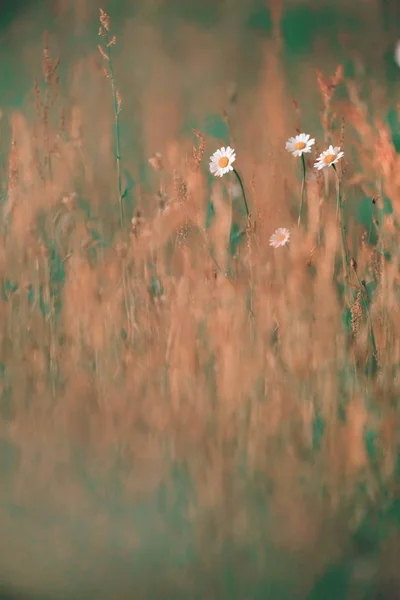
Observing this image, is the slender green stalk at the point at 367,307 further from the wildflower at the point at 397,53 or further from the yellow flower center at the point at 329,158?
the wildflower at the point at 397,53

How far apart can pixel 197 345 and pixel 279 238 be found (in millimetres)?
220

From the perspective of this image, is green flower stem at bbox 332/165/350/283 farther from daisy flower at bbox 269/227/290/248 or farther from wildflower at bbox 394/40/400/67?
wildflower at bbox 394/40/400/67

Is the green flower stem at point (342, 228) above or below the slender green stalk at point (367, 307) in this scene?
above

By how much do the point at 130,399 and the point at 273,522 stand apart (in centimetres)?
30

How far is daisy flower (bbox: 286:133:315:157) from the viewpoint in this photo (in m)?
1.04

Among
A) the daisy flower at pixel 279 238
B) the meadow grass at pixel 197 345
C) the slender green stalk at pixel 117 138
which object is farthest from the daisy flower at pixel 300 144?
the slender green stalk at pixel 117 138

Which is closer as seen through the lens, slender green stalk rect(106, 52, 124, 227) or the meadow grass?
the meadow grass

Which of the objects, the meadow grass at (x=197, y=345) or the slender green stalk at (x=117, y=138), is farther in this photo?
the slender green stalk at (x=117, y=138)

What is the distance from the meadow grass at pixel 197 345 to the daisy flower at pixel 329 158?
0.04ft

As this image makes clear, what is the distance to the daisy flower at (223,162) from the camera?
105 cm

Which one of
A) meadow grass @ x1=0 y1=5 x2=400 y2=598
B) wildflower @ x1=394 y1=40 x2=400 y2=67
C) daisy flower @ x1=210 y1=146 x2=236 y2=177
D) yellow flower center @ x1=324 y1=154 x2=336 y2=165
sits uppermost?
wildflower @ x1=394 y1=40 x2=400 y2=67

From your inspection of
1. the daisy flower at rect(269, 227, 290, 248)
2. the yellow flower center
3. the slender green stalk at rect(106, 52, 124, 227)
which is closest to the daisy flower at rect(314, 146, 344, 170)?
the yellow flower center

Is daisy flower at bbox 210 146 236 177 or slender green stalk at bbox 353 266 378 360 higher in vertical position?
daisy flower at bbox 210 146 236 177

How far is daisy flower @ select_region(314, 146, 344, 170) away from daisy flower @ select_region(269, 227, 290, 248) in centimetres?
12
